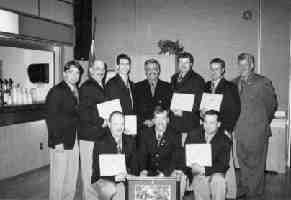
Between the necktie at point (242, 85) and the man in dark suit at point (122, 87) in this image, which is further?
the necktie at point (242, 85)

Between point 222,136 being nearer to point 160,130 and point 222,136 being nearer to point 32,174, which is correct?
point 160,130

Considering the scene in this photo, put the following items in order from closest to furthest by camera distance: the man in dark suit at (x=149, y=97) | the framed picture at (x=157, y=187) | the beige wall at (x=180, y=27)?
the framed picture at (x=157, y=187) → the man in dark suit at (x=149, y=97) → the beige wall at (x=180, y=27)

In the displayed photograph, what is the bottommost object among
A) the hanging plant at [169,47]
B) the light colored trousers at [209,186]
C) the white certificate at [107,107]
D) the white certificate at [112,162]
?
the light colored trousers at [209,186]

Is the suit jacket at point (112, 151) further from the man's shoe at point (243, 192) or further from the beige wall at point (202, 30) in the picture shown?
the beige wall at point (202, 30)

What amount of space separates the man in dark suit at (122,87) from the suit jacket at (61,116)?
0.40m

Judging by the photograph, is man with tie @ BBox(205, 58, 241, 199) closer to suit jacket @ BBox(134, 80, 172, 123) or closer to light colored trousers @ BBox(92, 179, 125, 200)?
suit jacket @ BBox(134, 80, 172, 123)

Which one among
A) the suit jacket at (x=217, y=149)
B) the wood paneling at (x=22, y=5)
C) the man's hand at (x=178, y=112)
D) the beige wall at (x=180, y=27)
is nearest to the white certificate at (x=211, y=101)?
the man's hand at (x=178, y=112)

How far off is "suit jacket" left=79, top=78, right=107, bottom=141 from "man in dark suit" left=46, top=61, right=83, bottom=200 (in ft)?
0.19

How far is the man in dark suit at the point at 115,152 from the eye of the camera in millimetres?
2762

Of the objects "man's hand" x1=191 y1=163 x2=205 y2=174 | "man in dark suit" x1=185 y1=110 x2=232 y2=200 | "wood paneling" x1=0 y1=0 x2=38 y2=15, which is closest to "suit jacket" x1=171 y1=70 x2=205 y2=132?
"man in dark suit" x1=185 y1=110 x2=232 y2=200

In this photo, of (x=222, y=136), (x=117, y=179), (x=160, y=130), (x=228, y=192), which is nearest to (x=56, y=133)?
(x=117, y=179)

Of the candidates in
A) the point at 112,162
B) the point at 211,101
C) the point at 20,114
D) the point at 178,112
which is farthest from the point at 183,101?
the point at 20,114

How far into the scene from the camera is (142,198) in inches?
97.5

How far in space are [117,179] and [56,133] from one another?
2.15 ft
